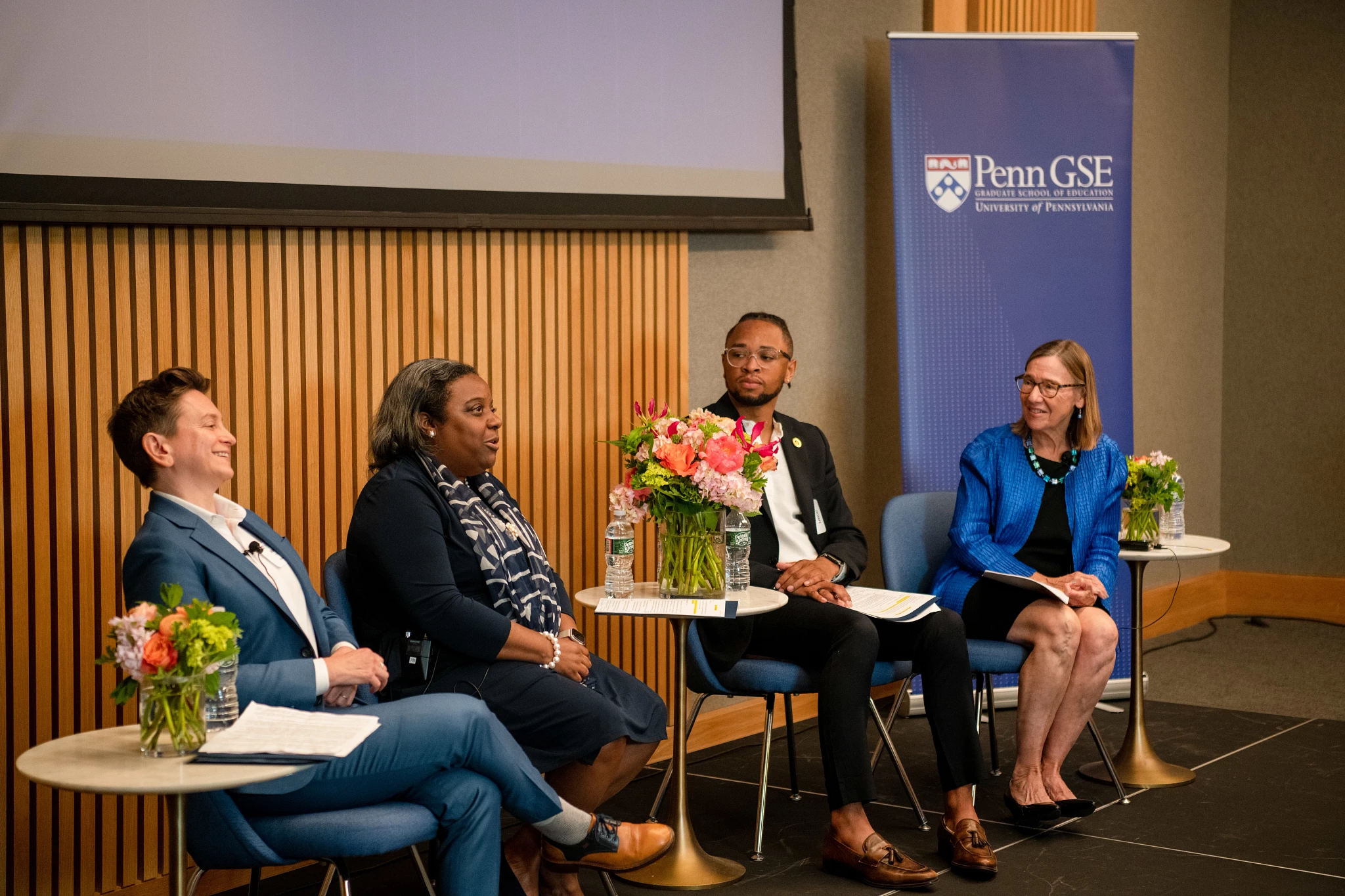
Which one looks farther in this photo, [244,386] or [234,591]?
[244,386]

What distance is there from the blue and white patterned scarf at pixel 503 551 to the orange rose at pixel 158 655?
3.75ft

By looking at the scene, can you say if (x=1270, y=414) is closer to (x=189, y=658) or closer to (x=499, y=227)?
(x=499, y=227)

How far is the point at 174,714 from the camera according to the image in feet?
7.79

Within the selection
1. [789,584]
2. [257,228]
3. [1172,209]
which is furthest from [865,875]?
[1172,209]

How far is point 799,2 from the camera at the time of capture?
5625 mm

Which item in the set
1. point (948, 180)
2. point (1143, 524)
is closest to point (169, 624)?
point (1143, 524)

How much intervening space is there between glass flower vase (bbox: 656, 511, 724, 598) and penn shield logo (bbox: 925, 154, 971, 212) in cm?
252

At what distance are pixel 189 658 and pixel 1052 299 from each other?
449 cm

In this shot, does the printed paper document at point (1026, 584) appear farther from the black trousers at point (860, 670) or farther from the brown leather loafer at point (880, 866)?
the brown leather loafer at point (880, 866)

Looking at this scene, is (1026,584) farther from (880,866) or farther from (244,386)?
(244,386)

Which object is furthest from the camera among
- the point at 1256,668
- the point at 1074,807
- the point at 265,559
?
the point at 1256,668

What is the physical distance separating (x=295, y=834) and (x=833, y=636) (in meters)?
1.78

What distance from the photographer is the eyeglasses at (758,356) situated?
453 cm

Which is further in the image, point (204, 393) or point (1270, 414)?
point (1270, 414)
